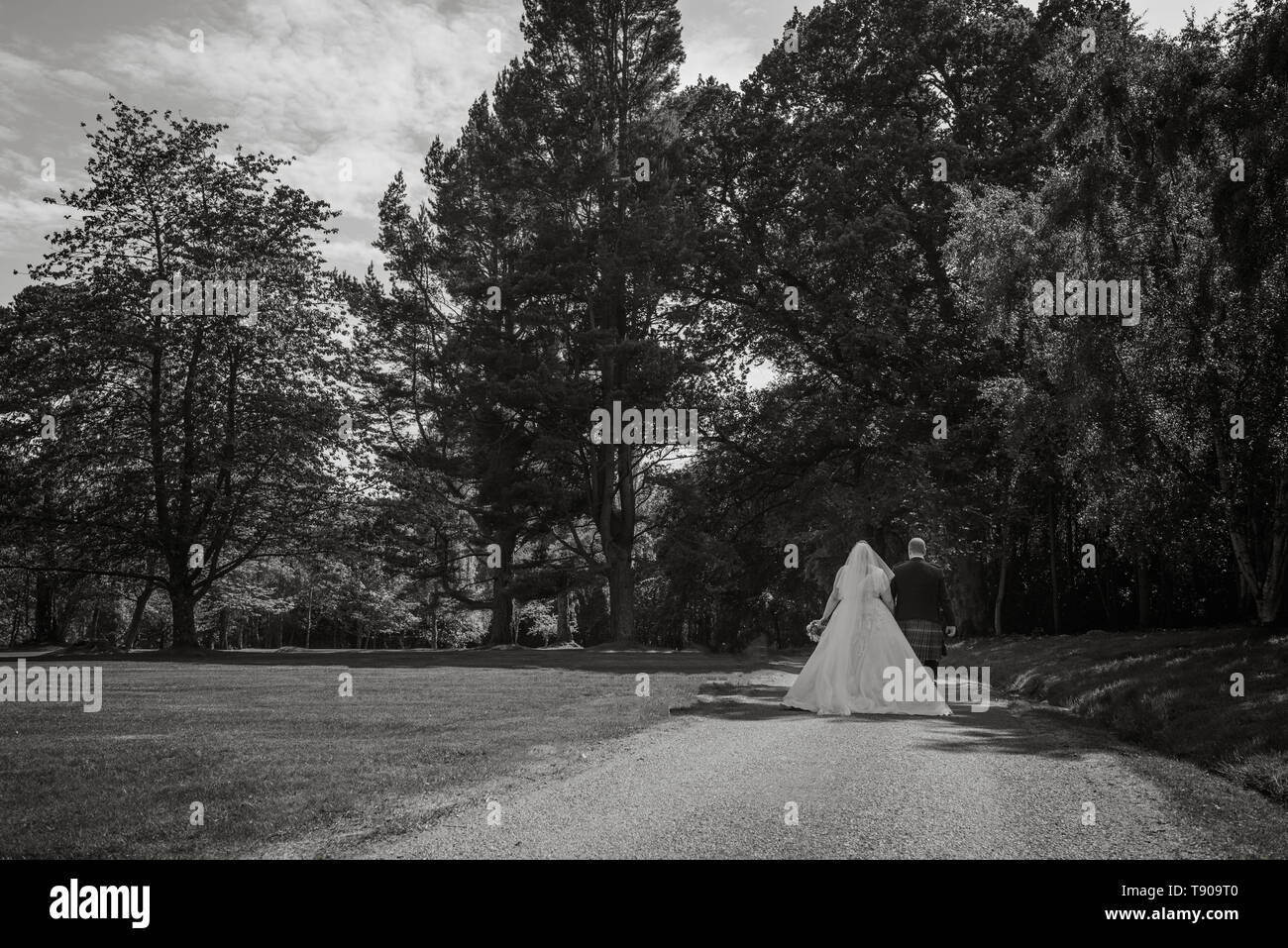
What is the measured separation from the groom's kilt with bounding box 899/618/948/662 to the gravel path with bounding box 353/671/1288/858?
3.41 meters

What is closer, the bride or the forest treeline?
the bride

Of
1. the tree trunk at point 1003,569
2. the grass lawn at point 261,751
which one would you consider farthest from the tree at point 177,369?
the tree trunk at point 1003,569

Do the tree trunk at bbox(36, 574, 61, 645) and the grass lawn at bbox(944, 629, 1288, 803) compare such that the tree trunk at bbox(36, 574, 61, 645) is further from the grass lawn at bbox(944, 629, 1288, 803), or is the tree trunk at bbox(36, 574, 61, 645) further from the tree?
the grass lawn at bbox(944, 629, 1288, 803)

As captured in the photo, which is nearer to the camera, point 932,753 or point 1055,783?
point 1055,783

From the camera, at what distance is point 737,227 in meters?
37.4

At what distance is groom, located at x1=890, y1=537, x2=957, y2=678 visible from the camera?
15.1 meters

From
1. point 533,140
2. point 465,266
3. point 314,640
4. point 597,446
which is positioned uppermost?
point 533,140

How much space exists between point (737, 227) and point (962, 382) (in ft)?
34.4

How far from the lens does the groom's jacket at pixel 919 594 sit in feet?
50.0

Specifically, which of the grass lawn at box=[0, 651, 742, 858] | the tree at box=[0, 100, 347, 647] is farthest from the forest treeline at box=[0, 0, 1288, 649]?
the grass lawn at box=[0, 651, 742, 858]

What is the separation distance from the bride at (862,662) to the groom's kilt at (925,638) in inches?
13.3

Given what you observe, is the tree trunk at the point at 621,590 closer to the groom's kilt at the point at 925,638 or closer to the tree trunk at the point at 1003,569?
the tree trunk at the point at 1003,569
